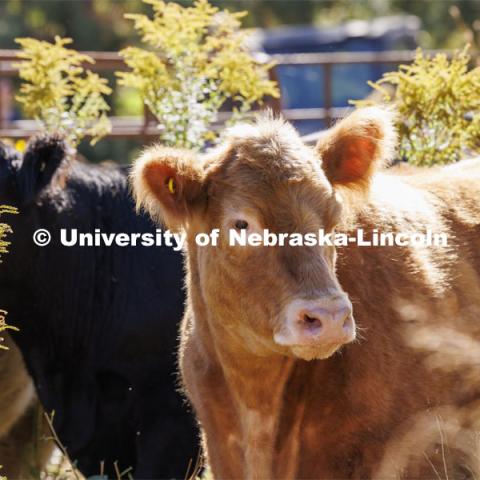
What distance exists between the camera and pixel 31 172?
571 centimetres

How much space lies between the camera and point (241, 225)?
4.04 meters

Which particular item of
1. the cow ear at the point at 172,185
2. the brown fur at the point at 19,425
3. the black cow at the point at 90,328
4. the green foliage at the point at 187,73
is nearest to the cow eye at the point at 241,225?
the cow ear at the point at 172,185

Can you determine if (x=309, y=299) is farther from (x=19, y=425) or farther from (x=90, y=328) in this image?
(x=19, y=425)

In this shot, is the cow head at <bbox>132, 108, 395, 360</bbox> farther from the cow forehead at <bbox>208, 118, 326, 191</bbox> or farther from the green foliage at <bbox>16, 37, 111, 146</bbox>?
the green foliage at <bbox>16, 37, 111, 146</bbox>

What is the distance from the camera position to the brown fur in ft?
19.9

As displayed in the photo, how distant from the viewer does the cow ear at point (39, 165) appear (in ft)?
18.8

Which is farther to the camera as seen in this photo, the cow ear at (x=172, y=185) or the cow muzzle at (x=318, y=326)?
the cow ear at (x=172, y=185)

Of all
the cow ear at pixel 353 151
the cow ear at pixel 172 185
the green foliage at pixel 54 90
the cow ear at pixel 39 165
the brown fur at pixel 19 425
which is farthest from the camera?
the green foliage at pixel 54 90

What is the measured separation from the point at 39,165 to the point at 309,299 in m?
2.39

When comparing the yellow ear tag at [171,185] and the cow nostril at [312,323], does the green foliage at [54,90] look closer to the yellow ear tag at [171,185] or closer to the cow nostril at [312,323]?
the yellow ear tag at [171,185]

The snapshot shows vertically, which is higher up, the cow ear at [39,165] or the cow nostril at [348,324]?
the cow ear at [39,165]

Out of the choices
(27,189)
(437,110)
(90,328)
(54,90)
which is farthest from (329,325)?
(54,90)

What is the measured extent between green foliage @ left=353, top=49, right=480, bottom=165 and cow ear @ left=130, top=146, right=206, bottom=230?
92.6 inches

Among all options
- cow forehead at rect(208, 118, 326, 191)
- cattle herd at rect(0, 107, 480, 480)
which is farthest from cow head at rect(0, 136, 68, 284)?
cow forehead at rect(208, 118, 326, 191)
